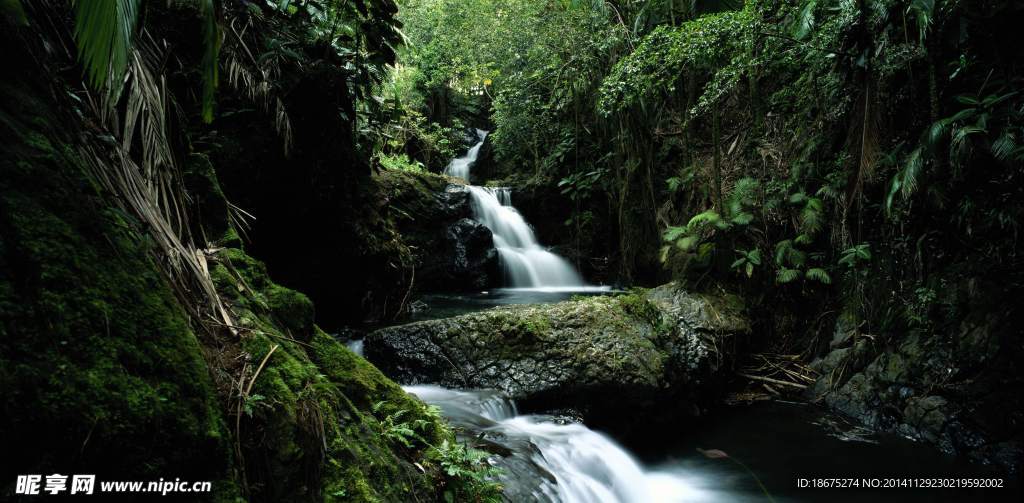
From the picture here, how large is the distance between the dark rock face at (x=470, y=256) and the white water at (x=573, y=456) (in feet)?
22.8

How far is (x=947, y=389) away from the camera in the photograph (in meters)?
4.99

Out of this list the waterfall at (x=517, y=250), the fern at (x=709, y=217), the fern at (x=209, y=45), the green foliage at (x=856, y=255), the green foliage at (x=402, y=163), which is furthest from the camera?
the green foliage at (x=402, y=163)

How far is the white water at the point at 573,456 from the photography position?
3.92 meters

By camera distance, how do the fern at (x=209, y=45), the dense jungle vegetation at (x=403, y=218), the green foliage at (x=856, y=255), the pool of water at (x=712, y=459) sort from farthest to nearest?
the green foliage at (x=856, y=255), the pool of water at (x=712, y=459), the fern at (x=209, y=45), the dense jungle vegetation at (x=403, y=218)

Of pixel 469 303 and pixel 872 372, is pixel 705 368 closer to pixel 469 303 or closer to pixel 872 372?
pixel 872 372

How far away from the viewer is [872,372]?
5770 mm

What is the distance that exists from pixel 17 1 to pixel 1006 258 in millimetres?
7008

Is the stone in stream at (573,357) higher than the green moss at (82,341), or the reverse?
the green moss at (82,341)

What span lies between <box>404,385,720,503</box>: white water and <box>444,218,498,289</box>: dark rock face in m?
6.95

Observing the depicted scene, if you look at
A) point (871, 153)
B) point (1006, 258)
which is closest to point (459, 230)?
point (871, 153)

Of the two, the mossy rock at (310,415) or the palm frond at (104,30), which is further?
the mossy rock at (310,415)

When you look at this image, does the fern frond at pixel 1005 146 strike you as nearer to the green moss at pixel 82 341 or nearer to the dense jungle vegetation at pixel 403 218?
the dense jungle vegetation at pixel 403 218

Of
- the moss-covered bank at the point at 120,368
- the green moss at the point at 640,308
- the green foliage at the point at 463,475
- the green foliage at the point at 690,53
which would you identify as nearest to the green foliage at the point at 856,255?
the green moss at the point at 640,308

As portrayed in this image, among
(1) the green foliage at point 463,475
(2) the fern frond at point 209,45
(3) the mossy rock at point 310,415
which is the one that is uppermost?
(2) the fern frond at point 209,45
